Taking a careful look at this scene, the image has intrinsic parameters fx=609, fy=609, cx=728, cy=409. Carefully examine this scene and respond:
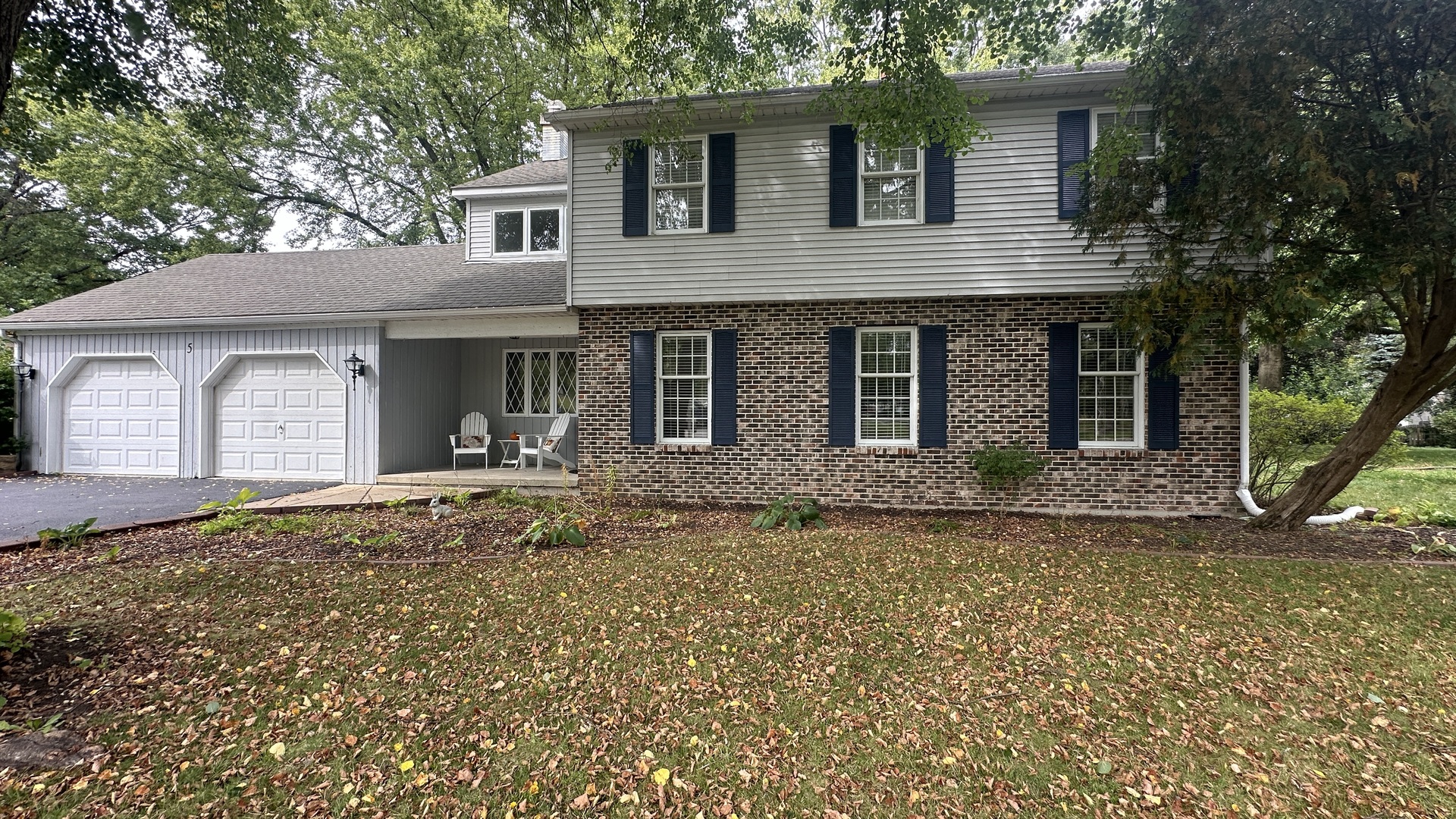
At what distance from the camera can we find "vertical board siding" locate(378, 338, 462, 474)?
10.3 metres

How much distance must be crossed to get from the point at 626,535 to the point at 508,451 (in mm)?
5683

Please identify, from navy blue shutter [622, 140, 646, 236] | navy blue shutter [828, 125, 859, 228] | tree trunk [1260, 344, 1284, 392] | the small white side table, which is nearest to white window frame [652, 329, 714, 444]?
navy blue shutter [622, 140, 646, 236]

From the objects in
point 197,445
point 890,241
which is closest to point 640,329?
point 890,241

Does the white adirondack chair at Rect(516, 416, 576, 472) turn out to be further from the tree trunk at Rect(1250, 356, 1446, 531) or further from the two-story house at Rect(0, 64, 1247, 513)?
the tree trunk at Rect(1250, 356, 1446, 531)

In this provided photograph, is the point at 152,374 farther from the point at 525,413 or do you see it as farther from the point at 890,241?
the point at 890,241

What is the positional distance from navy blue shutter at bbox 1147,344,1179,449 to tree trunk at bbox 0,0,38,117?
34.5ft

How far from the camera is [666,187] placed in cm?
879

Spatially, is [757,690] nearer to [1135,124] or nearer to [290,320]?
[1135,124]

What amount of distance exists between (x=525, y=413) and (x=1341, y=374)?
64.6 feet

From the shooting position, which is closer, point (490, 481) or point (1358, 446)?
point (1358, 446)

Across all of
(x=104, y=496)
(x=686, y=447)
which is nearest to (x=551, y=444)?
(x=686, y=447)

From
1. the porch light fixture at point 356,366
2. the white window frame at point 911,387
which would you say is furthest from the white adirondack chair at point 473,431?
the white window frame at point 911,387

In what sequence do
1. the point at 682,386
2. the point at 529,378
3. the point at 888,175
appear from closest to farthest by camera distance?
the point at 888,175 < the point at 682,386 < the point at 529,378

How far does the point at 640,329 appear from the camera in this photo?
8.98 m
